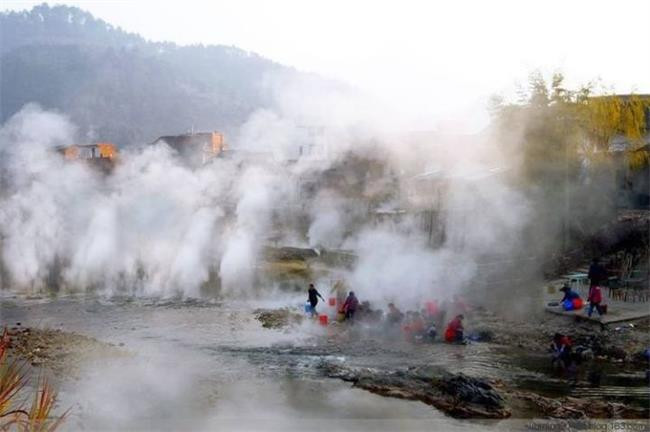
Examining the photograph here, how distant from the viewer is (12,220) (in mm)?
27250

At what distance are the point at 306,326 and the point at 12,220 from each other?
17469 mm

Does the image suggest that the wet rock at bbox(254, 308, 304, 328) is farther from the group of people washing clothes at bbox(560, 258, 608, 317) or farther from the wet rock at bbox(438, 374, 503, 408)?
the group of people washing clothes at bbox(560, 258, 608, 317)

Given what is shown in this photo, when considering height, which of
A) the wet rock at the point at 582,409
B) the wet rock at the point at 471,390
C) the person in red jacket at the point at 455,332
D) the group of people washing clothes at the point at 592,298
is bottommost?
the wet rock at the point at 582,409

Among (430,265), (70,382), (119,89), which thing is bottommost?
(70,382)

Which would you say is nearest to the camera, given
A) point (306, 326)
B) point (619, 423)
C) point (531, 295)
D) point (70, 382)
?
point (619, 423)

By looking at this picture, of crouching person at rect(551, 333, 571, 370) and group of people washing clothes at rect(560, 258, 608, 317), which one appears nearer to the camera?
crouching person at rect(551, 333, 571, 370)

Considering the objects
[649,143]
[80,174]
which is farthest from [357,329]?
[80,174]

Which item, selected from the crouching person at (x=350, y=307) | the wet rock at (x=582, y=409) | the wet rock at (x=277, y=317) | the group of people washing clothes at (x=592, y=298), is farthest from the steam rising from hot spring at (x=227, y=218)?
the wet rock at (x=582, y=409)

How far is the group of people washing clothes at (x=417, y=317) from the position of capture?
1430 cm

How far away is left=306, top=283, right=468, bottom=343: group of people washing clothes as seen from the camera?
46.9ft

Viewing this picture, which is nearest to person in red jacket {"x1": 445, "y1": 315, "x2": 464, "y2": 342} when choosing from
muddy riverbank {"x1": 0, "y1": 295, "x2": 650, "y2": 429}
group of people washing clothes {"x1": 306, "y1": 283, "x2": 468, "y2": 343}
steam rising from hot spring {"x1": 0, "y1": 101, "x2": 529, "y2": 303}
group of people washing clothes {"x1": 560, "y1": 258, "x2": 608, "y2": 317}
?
group of people washing clothes {"x1": 306, "y1": 283, "x2": 468, "y2": 343}

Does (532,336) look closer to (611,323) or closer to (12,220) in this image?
(611,323)

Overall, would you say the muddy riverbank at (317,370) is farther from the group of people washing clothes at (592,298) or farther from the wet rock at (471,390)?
the group of people washing clothes at (592,298)

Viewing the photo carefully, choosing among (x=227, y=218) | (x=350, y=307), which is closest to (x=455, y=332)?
(x=350, y=307)
